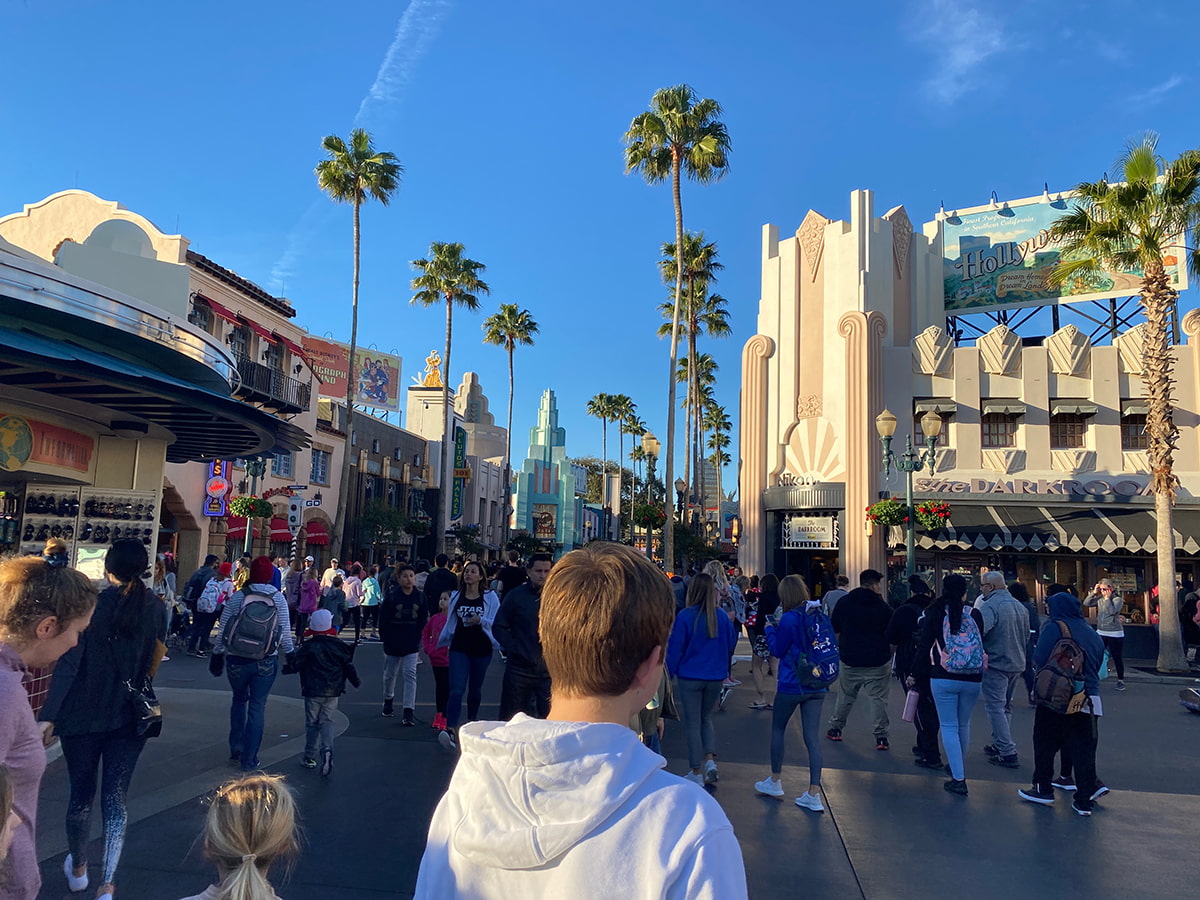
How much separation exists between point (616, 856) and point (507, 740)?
0.92ft

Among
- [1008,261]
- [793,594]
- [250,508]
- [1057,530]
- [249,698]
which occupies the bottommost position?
[249,698]

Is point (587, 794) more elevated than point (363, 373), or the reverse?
point (363, 373)

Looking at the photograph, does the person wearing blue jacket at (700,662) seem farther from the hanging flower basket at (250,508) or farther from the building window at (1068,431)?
the building window at (1068,431)

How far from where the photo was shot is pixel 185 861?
4973 millimetres

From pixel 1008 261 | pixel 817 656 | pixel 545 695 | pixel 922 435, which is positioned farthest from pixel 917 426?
pixel 545 695

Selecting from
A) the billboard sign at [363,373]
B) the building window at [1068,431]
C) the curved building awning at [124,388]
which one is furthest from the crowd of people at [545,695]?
the billboard sign at [363,373]

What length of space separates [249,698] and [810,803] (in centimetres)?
485

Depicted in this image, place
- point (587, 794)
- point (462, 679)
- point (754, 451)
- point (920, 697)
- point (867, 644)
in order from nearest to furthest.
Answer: point (587, 794), point (920, 697), point (462, 679), point (867, 644), point (754, 451)

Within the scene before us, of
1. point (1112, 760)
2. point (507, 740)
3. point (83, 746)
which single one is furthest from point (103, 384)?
point (1112, 760)

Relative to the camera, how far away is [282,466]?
30.1 m

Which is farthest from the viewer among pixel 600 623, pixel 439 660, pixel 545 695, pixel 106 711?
pixel 439 660

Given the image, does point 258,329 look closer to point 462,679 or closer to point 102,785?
point 462,679

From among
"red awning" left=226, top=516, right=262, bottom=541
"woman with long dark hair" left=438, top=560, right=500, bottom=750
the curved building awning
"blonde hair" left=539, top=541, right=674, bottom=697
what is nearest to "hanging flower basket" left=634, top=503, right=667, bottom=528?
"red awning" left=226, top=516, right=262, bottom=541

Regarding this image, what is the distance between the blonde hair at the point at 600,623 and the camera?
162 cm
